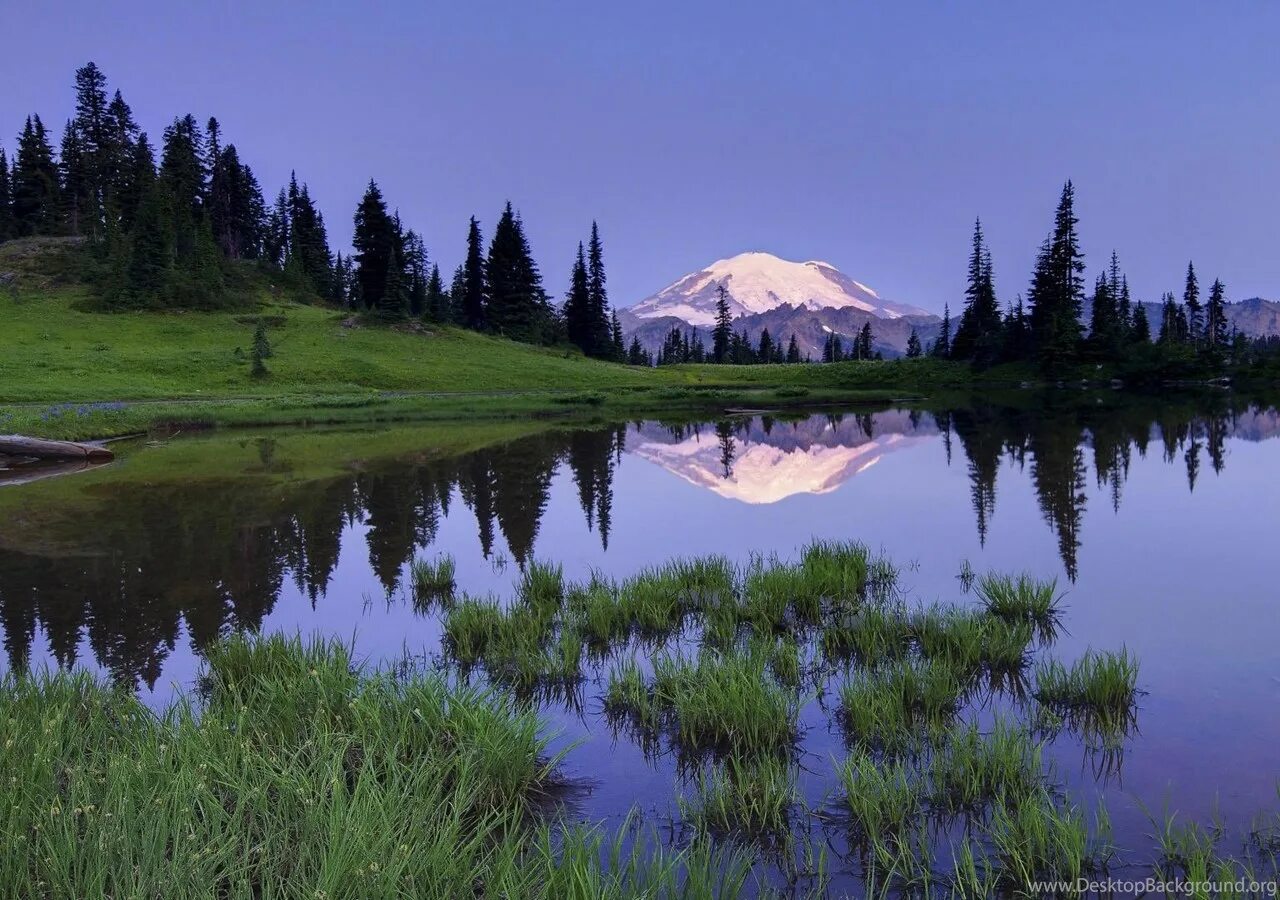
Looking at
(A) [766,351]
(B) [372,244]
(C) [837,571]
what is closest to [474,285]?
(B) [372,244]

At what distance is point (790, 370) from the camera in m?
96.0

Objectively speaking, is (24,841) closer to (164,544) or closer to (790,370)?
(164,544)

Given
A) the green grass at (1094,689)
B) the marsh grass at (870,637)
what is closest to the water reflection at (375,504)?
the marsh grass at (870,637)

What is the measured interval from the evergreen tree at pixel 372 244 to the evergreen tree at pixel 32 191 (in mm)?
42489

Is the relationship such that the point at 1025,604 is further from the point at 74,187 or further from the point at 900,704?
the point at 74,187

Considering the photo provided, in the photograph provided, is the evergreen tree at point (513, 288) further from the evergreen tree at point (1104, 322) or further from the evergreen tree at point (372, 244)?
the evergreen tree at point (1104, 322)

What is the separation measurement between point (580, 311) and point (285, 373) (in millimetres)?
52632

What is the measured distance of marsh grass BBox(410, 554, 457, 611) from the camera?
40.7ft

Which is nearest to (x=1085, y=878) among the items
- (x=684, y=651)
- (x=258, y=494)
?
(x=684, y=651)

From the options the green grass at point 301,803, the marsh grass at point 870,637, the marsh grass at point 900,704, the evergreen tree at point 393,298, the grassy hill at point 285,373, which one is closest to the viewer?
the green grass at point 301,803

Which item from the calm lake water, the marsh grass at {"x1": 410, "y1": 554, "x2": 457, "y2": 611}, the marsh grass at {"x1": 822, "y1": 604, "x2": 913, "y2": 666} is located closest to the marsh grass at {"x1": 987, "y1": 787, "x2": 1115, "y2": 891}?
the calm lake water

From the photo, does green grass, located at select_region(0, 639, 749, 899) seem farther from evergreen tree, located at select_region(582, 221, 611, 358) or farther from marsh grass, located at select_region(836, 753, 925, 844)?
evergreen tree, located at select_region(582, 221, 611, 358)

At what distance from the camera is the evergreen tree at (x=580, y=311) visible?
10950cm

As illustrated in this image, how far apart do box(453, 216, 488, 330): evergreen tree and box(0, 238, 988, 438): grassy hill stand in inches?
600
